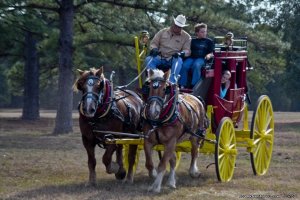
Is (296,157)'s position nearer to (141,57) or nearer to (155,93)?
(141,57)

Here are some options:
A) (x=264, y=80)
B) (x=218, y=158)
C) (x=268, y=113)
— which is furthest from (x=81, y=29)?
(x=218, y=158)

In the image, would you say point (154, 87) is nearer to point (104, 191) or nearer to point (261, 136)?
point (104, 191)

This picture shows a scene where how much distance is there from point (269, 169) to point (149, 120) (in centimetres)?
446

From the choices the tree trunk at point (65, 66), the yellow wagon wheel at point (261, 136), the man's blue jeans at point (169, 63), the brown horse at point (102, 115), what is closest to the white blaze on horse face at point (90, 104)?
the brown horse at point (102, 115)

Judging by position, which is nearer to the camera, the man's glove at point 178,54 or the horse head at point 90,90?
the horse head at point 90,90

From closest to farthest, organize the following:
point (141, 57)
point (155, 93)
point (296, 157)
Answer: point (155, 93), point (141, 57), point (296, 157)

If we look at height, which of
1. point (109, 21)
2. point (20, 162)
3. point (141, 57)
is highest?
point (109, 21)

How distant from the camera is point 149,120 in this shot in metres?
9.76

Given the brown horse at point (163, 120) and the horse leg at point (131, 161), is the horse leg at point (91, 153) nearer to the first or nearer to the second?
the horse leg at point (131, 161)

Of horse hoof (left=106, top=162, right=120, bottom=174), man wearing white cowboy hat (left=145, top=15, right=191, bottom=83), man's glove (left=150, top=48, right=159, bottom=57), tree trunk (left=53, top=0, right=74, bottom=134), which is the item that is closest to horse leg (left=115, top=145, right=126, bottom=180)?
horse hoof (left=106, top=162, right=120, bottom=174)

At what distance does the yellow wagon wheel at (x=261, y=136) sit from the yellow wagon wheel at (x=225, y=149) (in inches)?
27.6

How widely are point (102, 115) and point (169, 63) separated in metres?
1.96

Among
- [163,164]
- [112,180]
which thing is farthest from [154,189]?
[112,180]

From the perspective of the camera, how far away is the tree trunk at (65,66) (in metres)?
22.3
